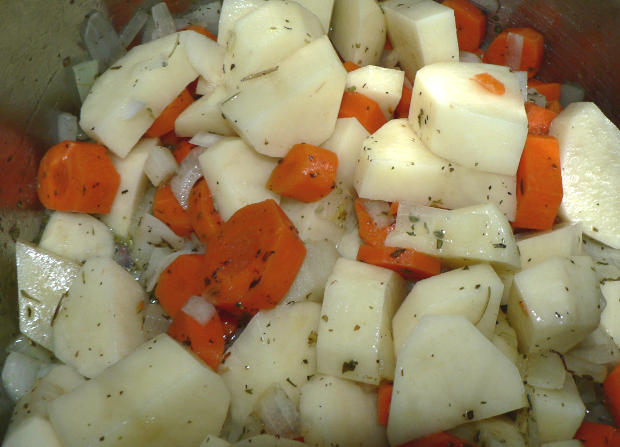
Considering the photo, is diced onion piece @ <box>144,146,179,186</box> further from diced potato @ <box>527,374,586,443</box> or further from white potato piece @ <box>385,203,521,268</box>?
diced potato @ <box>527,374,586,443</box>

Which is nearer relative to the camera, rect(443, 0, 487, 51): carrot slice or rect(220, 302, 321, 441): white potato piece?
rect(220, 302, 321, 441): white potato piece

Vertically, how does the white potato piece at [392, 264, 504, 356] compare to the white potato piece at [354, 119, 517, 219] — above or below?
below

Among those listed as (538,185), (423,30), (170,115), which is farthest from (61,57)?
(538,185)

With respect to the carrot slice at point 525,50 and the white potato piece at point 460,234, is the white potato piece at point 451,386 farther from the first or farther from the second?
the carrot slice at point 525,50

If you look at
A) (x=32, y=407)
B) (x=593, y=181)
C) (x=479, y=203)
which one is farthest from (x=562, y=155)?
(x=32, y=407)

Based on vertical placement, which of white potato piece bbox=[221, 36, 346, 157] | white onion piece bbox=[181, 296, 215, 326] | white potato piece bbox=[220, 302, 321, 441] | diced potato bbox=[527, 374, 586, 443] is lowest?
diced potato bbox=[527, 374, 586, 443]

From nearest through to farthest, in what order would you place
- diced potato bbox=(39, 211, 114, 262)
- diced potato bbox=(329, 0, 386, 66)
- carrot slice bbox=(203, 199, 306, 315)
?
carrot slice bbox=(203, 199, 306, 315)
diced potato bbox=(39, 211, 114, 262)
diced potato bbox=(329, 0, 386, 66)

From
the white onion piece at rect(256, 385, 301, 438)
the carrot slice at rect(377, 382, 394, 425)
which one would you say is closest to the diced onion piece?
the white onion piece at rect(256, 385, 301, 438)

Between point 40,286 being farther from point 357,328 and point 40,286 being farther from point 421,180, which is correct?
point 421,180
